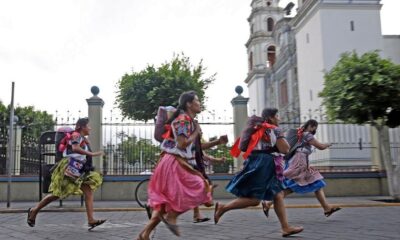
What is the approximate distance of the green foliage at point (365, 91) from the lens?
11.1 metres

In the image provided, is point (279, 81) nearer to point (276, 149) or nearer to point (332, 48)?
point (332, 48)

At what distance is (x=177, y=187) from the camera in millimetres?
4676

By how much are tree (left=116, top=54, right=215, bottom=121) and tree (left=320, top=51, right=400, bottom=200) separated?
1926 cm

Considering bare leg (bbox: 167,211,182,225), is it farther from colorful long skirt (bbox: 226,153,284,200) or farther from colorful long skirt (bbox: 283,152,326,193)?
colorful long skirt (bbox: 283,152,326,193)

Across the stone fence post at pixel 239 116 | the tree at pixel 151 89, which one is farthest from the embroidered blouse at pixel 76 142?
the tree at pixel 151 89

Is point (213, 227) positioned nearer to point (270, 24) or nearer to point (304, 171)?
point (304, 171)

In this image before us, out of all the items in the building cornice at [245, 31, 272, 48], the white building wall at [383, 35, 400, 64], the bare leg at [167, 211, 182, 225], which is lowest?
the bare leg at [167, 211, 182, 225]

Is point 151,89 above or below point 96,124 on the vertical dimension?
above

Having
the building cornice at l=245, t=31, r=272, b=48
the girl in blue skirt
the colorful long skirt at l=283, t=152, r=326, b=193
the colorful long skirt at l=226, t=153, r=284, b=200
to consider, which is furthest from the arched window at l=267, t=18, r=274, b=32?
the colorful long skirt at l=226, t=153, r=284, b=200

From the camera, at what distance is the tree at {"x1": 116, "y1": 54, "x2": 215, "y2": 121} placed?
3094 cm

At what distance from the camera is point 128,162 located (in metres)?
13.5

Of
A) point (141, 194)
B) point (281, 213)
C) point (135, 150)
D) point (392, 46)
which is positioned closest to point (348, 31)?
point (392, 46)

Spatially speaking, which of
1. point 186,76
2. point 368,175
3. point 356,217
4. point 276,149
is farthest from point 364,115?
point 186,76

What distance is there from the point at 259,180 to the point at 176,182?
138cm
